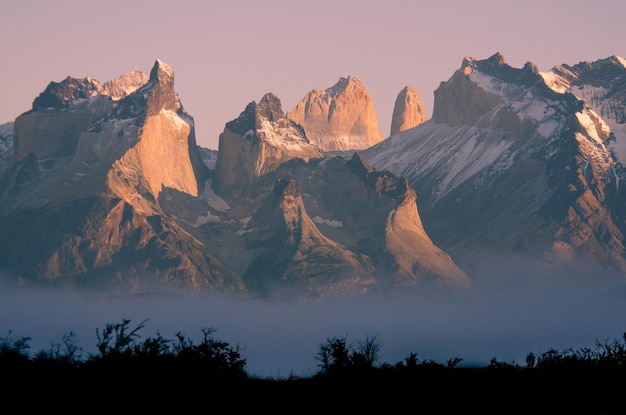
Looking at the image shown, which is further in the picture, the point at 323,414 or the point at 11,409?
the point at 323,414

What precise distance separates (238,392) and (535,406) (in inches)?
816

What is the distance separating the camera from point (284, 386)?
343 feet

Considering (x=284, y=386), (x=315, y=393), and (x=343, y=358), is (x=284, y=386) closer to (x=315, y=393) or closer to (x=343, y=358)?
(x=315, y=393)

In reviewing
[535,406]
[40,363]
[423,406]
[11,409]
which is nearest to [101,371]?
[40,363]

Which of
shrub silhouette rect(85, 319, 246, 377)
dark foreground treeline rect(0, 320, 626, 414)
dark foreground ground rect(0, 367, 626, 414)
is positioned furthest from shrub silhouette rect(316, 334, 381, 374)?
dark foreground ground rect(0, 367, 626, 414)

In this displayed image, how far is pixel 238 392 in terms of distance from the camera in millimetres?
101000

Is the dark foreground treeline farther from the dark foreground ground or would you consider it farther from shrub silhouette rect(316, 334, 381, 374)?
shrub silhouette rect(316, 334, 381, 374)

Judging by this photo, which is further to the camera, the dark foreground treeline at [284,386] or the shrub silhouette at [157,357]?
the shrub silhouette at [157,357]

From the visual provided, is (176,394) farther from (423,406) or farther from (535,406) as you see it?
(535,406)

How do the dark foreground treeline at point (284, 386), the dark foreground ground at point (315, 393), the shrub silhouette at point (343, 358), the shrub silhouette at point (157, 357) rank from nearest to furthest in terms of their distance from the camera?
the dark foreground ground at point (315, 393) → the dark foreground treeline at point (284, 386) → the shrub silhouette at point (157, 357) → the shrub silhouette at point (343, 358)

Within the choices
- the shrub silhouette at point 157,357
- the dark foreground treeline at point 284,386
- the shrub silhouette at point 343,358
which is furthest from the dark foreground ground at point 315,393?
the shrub silhouette at point 343,358

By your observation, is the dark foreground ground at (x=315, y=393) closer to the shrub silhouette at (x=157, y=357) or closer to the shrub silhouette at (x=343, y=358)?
the shrub silhouette at (x=157, y=357)

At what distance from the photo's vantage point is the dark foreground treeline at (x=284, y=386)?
92.9 m

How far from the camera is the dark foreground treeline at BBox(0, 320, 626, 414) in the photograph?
9288 cm
